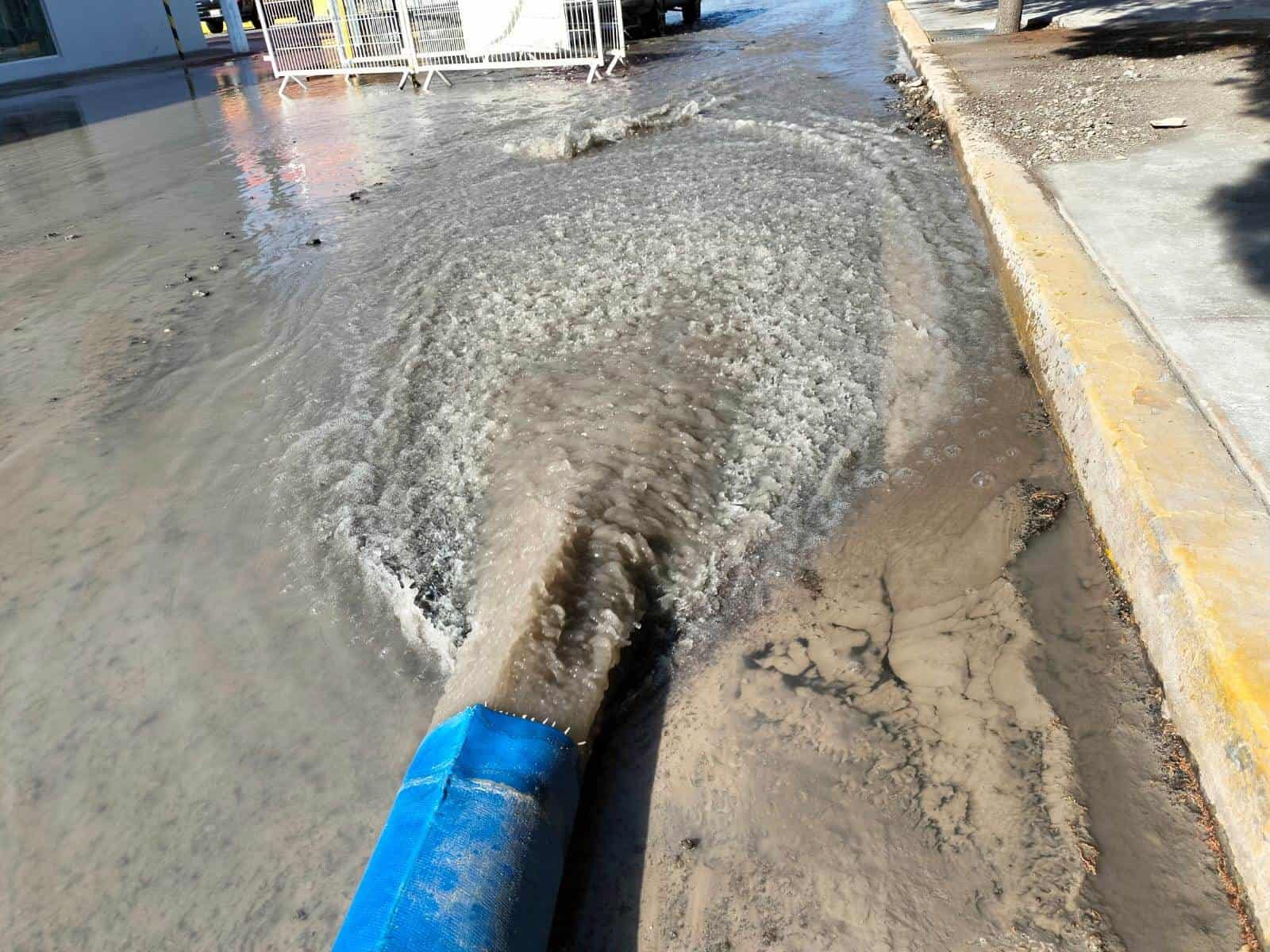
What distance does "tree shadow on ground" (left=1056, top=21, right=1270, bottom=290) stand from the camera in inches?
160

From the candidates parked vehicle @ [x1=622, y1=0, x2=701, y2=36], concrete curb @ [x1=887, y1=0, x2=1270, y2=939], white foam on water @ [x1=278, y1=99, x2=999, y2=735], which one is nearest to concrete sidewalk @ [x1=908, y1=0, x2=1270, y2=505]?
concrete curb @ [x1=887, y1=0, x2=1270, y2=939]

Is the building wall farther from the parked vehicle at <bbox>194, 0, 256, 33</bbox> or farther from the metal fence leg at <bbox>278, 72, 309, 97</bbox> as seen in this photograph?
the metal fence leg at <bbox>278, 72, 309, 97</bbox>

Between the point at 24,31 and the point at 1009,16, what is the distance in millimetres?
24778

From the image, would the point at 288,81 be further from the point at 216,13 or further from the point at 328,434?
the point at 216,13

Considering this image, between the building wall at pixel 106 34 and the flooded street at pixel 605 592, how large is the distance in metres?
22.0

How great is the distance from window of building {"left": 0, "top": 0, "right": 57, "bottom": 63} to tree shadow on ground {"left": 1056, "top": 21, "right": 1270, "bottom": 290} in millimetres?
25470

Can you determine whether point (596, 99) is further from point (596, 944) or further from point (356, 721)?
point (596, 944)

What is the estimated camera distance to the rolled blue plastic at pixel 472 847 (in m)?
1.81

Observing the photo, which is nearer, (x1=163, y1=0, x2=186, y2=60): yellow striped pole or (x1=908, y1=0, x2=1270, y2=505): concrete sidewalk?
(x1=908, y1=0, x2=1270, y2=505): concrete sidewalk

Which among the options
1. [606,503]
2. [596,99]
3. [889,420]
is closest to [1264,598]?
[889,420]

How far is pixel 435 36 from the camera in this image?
52.2 ft

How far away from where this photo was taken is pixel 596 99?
12.2 meters

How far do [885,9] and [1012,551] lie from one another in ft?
65.9

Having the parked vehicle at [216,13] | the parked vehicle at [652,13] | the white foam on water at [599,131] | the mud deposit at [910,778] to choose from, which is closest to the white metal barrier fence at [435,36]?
the parked vehicle at [652,13]
